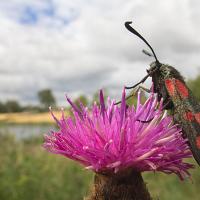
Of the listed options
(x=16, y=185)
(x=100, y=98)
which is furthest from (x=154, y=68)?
(x=16, y=185)

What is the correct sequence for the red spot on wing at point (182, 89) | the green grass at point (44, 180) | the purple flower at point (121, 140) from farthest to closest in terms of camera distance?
the green grass at point (44, 180) < the red spot on wing at point (182, 89) < the purple flower at point (121, 140)

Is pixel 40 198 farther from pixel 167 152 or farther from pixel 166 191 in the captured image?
pixel 167 152

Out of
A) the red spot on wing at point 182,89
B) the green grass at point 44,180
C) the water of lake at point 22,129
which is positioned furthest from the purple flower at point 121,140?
the water of lake at point 22,129

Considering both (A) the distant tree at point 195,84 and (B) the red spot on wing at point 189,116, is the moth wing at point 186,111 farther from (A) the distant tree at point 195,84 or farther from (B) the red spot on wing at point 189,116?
(A) the distant tree at point 195,84

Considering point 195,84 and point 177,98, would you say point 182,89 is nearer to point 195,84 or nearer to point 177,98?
point 177,98

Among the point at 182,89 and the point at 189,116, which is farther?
the point at 182,89

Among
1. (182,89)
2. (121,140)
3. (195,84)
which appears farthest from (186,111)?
(195,84)
